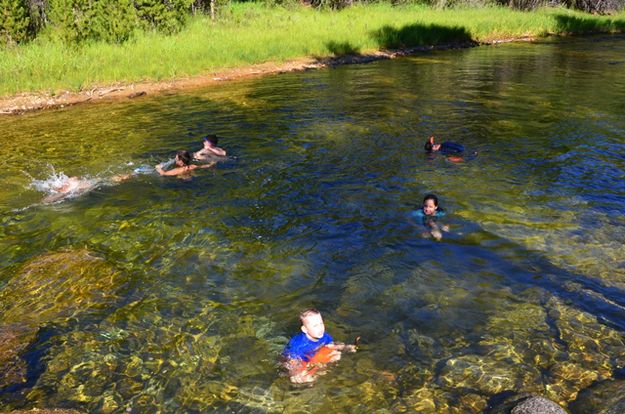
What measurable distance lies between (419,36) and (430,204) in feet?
97.1

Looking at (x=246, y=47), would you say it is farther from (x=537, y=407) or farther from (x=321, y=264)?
(x=537, y=407)

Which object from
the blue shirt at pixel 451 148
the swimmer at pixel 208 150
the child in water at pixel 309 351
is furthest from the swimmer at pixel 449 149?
the child in water at pixel 309 351

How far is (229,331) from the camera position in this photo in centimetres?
736

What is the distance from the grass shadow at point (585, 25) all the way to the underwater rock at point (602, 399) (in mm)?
44679

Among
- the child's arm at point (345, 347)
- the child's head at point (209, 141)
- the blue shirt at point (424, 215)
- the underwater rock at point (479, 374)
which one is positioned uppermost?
the child's head at point (209, 141)

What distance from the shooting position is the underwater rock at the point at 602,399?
18.3 feet

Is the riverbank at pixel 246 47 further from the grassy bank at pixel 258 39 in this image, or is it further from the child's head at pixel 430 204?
the child's head at pixel 430 204

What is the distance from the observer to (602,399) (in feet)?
18.9

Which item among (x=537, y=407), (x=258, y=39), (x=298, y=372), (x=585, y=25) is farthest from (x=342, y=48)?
(x=537, y=407)

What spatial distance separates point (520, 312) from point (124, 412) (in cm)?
553

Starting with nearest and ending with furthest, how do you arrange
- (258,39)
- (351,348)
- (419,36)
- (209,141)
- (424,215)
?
(351,348), (424,215), (209,141), (258,39), (419,36)

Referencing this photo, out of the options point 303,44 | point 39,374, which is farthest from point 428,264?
point 303,44

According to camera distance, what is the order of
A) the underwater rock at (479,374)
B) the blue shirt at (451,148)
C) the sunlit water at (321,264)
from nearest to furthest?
the underwater rock at (479,374)
the sunlit water at (321,264)
the blue shirt at (451,148)

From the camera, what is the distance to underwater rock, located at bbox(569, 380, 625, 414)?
557cm
